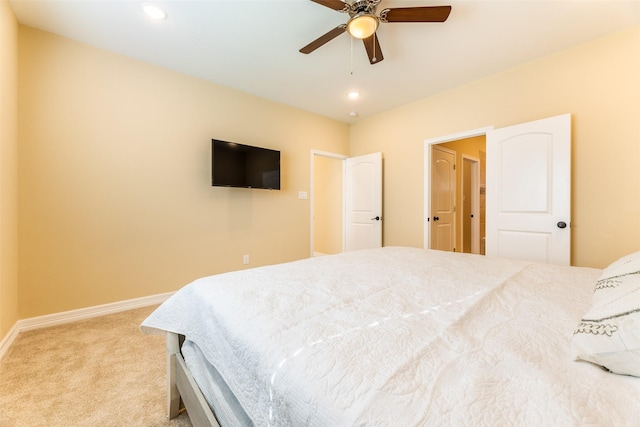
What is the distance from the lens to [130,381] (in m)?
1.56

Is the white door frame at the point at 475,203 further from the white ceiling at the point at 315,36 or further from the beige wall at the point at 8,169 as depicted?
the beige wall at the point at 8,169

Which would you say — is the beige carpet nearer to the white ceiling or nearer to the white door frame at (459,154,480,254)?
the white ceiling

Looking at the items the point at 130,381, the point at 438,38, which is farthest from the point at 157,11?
the point at 130,381

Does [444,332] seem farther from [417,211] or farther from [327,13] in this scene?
[417,211]

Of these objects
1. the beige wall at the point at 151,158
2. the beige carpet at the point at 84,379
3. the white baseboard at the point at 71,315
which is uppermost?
the beige wall at the point at 151,158

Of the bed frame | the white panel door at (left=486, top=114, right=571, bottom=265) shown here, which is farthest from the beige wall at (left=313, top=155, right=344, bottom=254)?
the bed frame

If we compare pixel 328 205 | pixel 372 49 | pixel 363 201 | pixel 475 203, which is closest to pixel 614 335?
pixel 372 49

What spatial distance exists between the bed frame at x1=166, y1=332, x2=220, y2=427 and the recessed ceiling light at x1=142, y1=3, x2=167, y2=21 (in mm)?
2351

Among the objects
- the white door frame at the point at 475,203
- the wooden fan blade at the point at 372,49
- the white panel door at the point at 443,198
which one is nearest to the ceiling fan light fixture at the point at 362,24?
the wooden fan blade at the point at 372,49

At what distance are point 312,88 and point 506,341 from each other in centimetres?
333

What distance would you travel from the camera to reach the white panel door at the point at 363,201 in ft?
13.5

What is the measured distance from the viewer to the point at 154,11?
2.05 meters

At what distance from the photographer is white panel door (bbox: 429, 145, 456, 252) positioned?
3.87 m

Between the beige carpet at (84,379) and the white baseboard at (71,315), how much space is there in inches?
2.7
